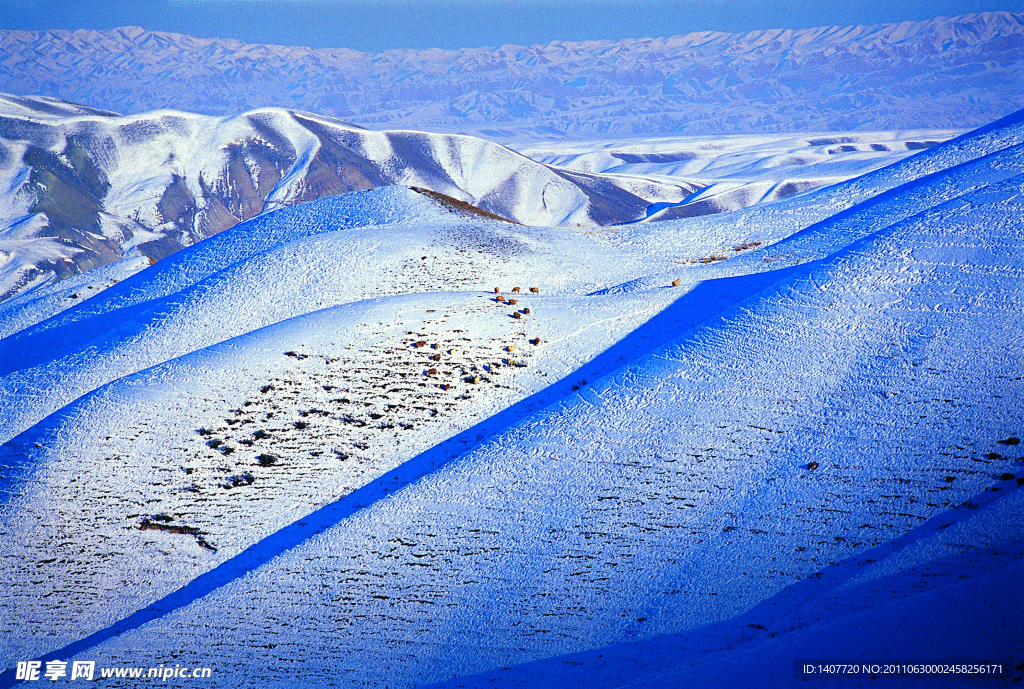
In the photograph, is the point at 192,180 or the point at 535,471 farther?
the point at 192,180

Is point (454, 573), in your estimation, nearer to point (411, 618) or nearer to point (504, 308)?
point (411, 618)

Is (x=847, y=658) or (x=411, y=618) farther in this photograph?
(x=411, y=618)

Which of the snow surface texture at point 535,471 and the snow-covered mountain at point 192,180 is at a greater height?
the snow-covered mountain at point 192,180

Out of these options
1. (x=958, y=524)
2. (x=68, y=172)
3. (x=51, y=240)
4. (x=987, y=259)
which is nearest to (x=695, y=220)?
(x=987, y=259)

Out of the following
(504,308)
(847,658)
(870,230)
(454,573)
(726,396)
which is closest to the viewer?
(847,658)

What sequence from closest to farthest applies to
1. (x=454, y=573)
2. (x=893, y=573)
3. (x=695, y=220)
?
(x=893, y=573), (x=454, y=573), (x=695, y=220)
